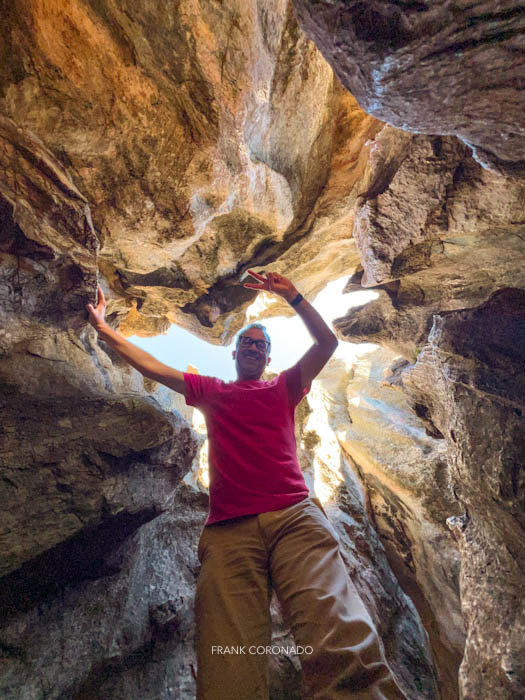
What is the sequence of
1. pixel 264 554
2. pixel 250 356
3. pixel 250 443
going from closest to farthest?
pixel 264 554 → pixel 250 443 → pixel 250 356

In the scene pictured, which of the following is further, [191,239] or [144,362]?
[191,239]

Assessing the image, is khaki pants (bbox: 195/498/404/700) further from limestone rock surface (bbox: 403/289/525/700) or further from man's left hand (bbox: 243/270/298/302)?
man's left hand (bbox: 243/270/298/302)

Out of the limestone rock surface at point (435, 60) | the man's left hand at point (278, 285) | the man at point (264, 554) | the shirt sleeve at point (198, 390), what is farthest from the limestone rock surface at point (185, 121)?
the shirt sleeve at point (198, 390)

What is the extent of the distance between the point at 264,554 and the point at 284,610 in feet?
1.46

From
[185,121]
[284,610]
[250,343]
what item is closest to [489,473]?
[284,610]

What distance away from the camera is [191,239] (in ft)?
16.8

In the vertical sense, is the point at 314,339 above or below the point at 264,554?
above

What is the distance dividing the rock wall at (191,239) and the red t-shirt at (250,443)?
119cm

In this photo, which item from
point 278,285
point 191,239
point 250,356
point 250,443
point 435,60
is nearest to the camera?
point 435,60

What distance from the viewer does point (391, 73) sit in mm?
2014

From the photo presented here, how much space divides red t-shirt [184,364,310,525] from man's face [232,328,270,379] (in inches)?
9.5

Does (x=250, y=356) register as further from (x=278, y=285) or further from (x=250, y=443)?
(x=250, y=443)

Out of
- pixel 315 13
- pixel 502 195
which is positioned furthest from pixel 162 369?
pixel 502 195

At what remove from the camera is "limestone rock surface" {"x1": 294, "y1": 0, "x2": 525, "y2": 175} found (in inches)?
64.9
